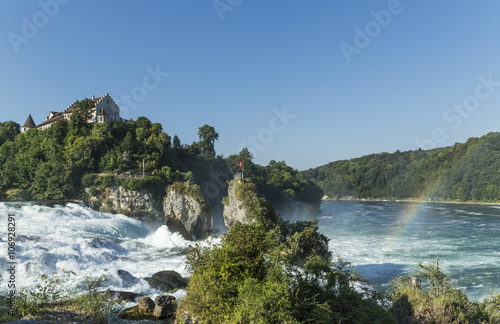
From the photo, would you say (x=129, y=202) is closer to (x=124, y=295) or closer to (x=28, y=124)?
(x=124, y=295)

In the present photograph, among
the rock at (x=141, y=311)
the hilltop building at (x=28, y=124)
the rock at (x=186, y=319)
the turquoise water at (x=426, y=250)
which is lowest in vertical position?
the turquoise water at (x=426, y=250)

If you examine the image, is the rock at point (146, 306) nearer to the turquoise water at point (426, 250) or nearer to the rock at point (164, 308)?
the rock at point (164, 308)

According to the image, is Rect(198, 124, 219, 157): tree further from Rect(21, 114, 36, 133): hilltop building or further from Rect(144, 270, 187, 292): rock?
Rect(144, 270, 187, 292): rock

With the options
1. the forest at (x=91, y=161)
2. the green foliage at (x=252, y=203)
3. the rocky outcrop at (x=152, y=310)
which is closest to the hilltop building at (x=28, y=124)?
the forest at (x=91, y=161)

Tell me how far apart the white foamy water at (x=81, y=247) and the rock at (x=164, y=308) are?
1.74 meters

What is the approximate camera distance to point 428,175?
115 metres

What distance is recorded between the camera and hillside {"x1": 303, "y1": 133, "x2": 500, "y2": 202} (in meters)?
96.1

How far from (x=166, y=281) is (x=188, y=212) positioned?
1754cm

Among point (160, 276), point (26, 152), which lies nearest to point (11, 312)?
point (160, 276)

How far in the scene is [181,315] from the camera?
7.84m

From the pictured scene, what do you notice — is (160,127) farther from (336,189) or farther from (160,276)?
(336,189)

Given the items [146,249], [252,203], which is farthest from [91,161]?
[252,203]

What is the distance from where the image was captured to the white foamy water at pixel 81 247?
624 inches

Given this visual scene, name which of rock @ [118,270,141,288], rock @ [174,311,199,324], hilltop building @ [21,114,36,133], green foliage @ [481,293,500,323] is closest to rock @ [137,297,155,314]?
rock @ [118,270,141,288]
